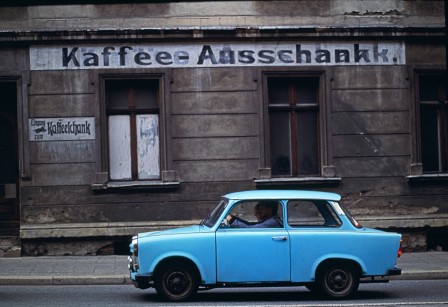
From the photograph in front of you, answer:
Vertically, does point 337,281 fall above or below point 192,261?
below

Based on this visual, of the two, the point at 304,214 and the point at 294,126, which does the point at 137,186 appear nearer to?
the point at 294,126

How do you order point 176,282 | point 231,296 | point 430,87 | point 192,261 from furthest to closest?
point 430,87 < point 231,296 < point 176,282 < point 192,261

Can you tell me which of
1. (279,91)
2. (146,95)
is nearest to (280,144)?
(279,91)

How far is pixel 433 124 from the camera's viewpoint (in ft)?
65.7

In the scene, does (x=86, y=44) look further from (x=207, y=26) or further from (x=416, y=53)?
(x=416, y=53)

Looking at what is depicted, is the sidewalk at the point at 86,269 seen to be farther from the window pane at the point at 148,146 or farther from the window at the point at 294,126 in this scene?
the window at the point at 294,126

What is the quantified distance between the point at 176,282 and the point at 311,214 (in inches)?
85.4

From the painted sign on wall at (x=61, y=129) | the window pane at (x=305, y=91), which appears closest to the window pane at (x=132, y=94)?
the painted sign on wall at (x=61, y=129)

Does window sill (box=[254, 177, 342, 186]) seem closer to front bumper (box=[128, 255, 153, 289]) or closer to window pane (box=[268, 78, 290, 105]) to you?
window pane (box=[268, 78, 290, 105])

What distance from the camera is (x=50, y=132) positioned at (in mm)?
18719

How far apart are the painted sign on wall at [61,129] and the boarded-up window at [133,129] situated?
1.71 ft

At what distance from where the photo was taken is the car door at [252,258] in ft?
41.3

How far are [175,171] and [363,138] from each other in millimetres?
4067

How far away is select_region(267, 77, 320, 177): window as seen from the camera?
19469mm
